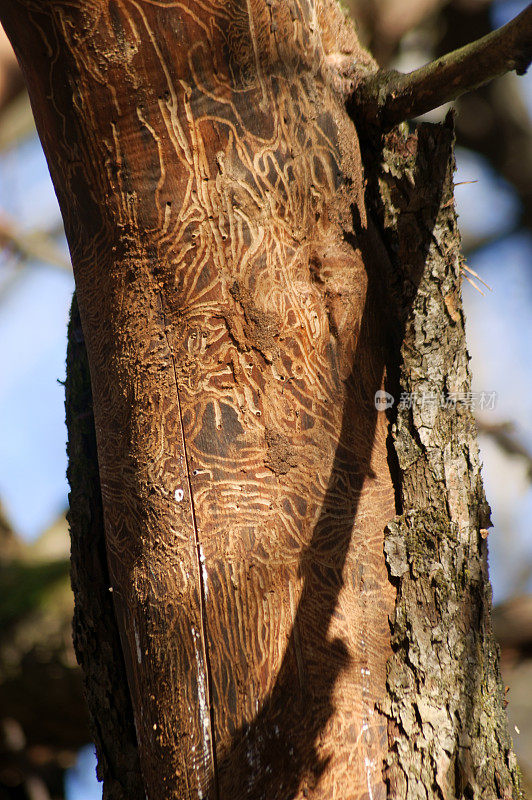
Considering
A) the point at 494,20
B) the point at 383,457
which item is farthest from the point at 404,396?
the point at 494,20

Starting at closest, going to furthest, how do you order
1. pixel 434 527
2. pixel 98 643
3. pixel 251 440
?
pixel 251 440
pixel 434 527
pixel 98 643

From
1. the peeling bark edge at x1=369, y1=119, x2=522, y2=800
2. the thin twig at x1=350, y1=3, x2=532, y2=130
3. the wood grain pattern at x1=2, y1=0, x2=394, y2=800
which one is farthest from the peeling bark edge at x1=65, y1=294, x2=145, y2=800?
the thin twig at x1=350, y1=3, x2=532, y2=130

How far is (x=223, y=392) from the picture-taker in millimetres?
1090

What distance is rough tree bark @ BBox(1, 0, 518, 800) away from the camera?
1056 millimetres

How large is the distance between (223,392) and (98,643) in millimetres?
628

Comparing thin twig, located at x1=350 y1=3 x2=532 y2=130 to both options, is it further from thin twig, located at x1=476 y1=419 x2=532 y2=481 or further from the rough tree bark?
thin twig, located at x1=476 y1=419 x2=532 y2=481

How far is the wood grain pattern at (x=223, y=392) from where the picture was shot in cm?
105

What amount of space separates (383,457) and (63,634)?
2215 millimetres

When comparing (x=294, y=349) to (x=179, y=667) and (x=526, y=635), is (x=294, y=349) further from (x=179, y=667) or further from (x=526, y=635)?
(x=526, y=635)

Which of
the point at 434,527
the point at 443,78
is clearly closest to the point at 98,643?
Answer: the point at 434,527

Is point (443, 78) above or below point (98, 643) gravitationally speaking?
above

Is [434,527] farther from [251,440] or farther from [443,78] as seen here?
[443,78]

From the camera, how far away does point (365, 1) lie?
3.01 m

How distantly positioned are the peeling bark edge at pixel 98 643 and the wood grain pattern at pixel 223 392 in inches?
7.2
